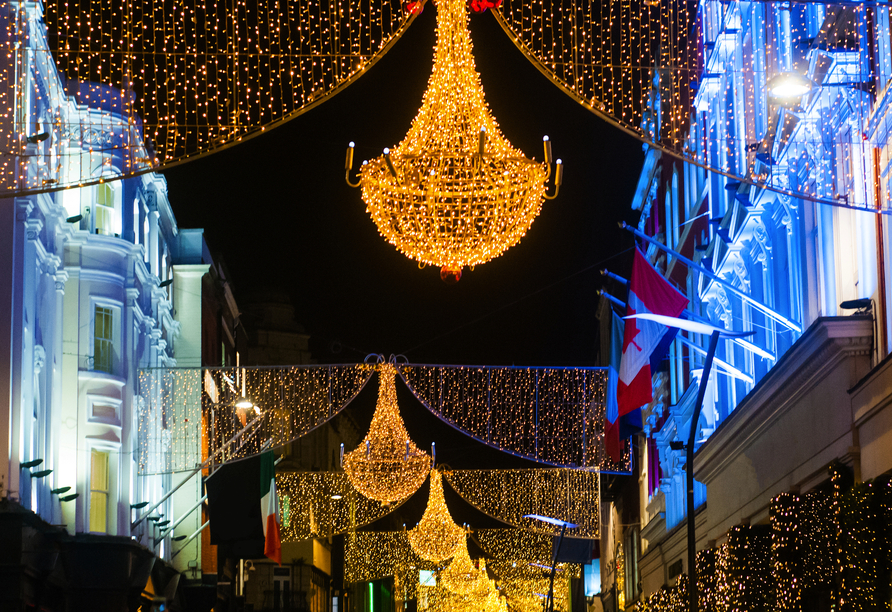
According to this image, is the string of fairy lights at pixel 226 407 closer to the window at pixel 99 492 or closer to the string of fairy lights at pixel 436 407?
the string of fairy lights at pixel 436 407

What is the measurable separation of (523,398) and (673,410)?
4727mm

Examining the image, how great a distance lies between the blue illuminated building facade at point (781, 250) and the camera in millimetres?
10469

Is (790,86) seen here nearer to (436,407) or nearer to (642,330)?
(642,330)

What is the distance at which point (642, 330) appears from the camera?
2084 centimetres

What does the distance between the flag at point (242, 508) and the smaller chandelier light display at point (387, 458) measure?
19.9 ft

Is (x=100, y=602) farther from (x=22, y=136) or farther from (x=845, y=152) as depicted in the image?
(x=845, y=152)

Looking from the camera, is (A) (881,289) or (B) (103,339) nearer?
(A) (881,289)

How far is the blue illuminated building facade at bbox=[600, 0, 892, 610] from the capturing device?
1047cm

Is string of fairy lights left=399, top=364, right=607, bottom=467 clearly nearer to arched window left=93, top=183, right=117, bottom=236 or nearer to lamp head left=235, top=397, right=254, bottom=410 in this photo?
lamp head left=235, top=397, right=254, bottom=410

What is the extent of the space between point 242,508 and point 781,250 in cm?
2117

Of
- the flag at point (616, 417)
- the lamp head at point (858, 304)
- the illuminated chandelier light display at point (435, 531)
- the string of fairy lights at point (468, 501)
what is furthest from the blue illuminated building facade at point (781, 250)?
the illuminated chandelier light display at point (435, 531)

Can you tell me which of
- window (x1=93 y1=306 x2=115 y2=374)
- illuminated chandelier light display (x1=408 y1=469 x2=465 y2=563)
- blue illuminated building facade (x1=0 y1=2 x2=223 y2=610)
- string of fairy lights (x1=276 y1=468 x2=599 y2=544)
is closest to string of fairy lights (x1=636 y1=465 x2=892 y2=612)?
string of fairy lights (x1=276 y1=468 x2=599 y2=544)

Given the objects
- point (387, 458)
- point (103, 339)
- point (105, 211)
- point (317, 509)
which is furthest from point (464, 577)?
point (105, 211)

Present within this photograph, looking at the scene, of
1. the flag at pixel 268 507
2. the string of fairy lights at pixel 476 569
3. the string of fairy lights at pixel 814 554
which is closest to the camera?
the string of fairy lights at pixel 814 554
